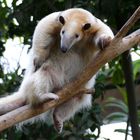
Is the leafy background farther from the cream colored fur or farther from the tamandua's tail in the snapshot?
the tamandua's tail

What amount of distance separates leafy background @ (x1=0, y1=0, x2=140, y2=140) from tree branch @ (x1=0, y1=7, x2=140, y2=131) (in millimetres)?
795

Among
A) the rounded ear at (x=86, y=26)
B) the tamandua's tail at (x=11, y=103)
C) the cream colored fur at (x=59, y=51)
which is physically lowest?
the tamandua's tail at (x=11, y=103)

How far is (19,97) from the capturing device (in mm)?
3562

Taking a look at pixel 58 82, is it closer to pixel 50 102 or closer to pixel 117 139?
pixel 50 102

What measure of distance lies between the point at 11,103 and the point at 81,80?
494 millimetres

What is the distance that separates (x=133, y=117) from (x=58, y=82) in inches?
35.5

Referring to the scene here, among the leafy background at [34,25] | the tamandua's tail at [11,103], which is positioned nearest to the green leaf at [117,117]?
the leafy background at [34,25]

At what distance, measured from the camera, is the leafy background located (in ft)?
13.9

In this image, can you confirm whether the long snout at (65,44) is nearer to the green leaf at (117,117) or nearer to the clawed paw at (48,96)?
the clawed paw at (48,96)

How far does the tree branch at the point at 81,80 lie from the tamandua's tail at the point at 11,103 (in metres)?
0.12

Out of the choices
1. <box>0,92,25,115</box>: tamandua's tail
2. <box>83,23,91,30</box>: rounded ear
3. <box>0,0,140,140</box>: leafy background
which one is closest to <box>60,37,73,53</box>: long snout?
<box>83,23,91,30</box>: rounded ear

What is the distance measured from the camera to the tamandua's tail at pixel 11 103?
3.47 meters

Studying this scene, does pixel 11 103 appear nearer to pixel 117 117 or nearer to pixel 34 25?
pixel 34 25

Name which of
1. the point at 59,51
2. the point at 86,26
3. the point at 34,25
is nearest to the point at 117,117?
the point at 34,25
